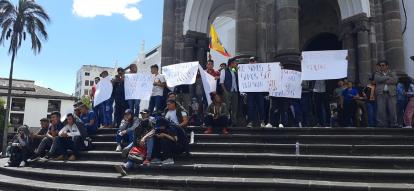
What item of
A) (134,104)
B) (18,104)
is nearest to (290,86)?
(134,104)

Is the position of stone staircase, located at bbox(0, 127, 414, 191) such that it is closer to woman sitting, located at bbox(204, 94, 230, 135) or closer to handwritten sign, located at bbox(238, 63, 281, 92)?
woman sitting, located at bbox(204, 94, 230, 135)

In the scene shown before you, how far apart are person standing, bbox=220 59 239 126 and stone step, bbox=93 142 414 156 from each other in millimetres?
1888

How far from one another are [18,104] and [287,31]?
189 feet

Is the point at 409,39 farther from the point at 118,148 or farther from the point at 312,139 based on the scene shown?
the point at 118,148

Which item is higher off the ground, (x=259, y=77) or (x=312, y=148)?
(x=259, y=77)

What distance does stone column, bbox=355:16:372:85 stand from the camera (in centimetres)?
1290

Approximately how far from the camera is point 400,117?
31.8 feet

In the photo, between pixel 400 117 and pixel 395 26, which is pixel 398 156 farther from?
pixel 395 26

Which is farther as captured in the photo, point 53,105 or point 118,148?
point 53,105

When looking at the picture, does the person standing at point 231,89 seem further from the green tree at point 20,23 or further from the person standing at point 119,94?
the green tree at point 20,23

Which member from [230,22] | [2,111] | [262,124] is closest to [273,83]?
[262,124]

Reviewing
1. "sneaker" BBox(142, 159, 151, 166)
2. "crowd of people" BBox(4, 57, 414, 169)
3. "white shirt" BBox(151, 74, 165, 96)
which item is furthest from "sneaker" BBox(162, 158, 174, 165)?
"white shirt" BBox(151, 74, 165, 96)

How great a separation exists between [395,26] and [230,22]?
520 inches

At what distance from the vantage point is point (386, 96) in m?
9.38
